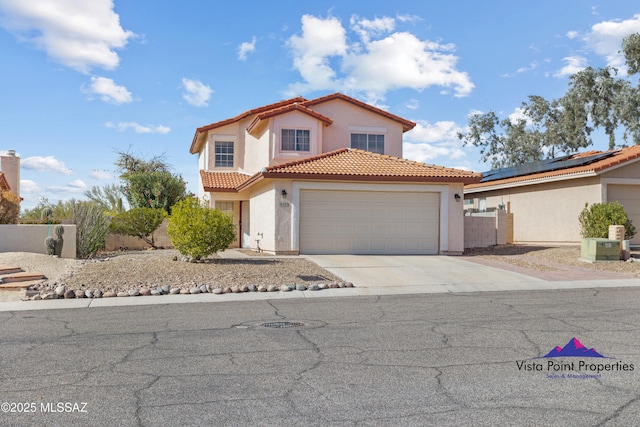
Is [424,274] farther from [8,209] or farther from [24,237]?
[8,209]

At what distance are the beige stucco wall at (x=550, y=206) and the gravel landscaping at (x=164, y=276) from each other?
14.1 m

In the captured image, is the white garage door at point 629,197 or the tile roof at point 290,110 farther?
the tile roof at point 290,110

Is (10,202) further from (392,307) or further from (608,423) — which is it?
(608,423)

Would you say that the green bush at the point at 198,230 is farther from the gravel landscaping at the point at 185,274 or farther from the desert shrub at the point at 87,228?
the desert shrub at the point at 87,228

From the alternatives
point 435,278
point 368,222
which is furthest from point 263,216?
point 435,278

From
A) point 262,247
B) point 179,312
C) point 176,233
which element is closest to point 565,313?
point 179,312

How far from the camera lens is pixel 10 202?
20.6 meters

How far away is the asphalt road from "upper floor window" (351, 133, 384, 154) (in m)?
17.5

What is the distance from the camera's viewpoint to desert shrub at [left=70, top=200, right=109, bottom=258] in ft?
66.5

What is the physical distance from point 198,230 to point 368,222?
285 inches

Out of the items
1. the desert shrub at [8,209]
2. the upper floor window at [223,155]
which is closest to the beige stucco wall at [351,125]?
the upper floor window at [223,155]

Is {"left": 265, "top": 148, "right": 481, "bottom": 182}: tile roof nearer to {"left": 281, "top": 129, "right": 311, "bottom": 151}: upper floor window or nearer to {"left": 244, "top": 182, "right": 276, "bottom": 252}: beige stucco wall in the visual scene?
{"left": 244, "top": 182, "right": 276, "bottom": 252}: beige stucco wall

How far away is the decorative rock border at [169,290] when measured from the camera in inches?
492

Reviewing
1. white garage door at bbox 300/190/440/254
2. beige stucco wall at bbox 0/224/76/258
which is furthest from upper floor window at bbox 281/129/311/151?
beige stucco wall at bbox 0/224/76/258
